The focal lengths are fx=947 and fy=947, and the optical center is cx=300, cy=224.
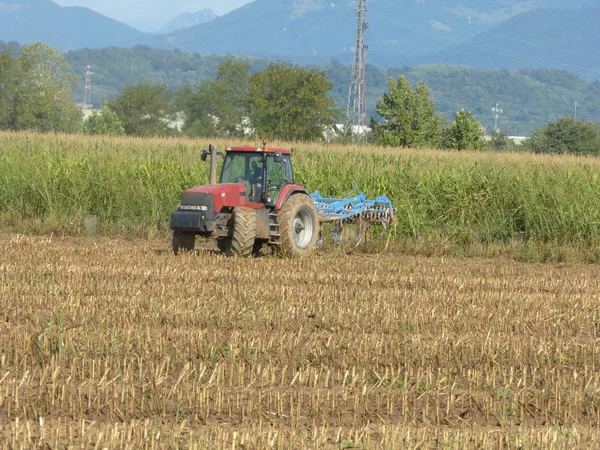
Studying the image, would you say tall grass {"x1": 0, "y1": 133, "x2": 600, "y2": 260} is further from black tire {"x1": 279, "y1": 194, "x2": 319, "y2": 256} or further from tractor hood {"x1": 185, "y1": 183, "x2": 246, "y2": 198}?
tractor hood {"x1": 185, "y1": 183, "x2": 246, "y2": 198}

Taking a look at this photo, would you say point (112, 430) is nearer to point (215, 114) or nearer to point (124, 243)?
point (124, 243)

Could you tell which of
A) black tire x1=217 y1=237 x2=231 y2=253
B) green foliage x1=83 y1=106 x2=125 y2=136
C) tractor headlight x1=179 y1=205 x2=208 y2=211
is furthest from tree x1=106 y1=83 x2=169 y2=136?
tractor headlight x1=179 y1=205 x2=208 y2=211

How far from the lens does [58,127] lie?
69.8 metres

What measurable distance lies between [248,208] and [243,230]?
0.35 metres

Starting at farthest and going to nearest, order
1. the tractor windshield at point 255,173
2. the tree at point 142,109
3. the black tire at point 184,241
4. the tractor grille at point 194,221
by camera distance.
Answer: the tree at point 142,109
the black tire at point 184,241
the tractor windshield at point 255,173
the tractor grille at point 194,221

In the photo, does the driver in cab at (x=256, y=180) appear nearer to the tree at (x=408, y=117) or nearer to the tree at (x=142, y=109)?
the tree at (x=408, y=117)

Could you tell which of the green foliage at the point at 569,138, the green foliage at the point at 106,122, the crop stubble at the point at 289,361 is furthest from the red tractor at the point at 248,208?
the green foliage at the point at 106,122

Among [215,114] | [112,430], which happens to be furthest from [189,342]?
[215,114]

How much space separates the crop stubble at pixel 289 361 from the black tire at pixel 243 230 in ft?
3.54

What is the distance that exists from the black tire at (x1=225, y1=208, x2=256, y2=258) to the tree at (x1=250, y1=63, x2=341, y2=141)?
152 feet

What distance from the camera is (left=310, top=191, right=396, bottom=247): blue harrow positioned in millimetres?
14859

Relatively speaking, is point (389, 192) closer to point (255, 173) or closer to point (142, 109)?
point (255, 173)

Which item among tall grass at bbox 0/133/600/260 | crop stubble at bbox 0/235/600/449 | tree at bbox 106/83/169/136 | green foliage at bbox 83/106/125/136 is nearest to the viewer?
crop stubble at bbox 0/235/600/449

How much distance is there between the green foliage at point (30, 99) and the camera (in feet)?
214
